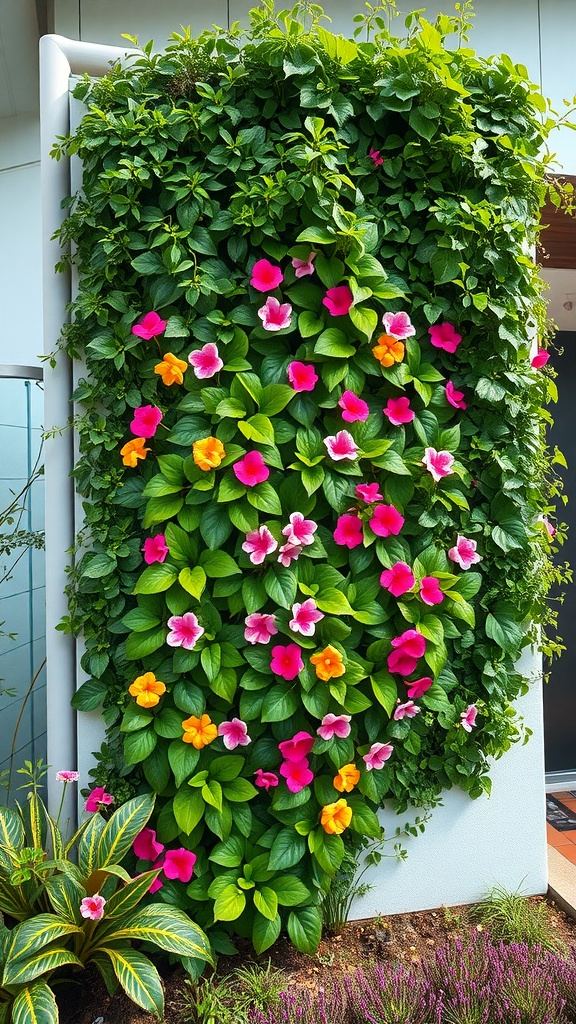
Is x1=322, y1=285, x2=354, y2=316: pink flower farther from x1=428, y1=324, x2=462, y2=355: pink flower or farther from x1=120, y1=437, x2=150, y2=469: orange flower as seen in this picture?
x1=120, y1=437, x2=150, y2=469: orange flower

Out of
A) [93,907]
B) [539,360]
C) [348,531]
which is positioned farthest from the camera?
[539,360]

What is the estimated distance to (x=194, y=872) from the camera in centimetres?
175

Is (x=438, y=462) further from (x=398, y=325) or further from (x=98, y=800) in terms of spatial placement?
(x=98, y=800)

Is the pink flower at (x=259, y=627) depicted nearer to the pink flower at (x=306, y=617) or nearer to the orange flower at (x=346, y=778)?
the pink flower at (x=306, y=617)

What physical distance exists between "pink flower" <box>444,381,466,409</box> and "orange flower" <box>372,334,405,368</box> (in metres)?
0.20

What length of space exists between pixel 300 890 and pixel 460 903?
617 millimetres

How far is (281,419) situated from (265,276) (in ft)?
1.23

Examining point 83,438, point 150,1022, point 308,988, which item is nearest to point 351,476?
point 83,438

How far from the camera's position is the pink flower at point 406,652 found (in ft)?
5.90

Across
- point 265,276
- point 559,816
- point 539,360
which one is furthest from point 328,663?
point 559,816

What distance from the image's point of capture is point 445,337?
74.8 inches

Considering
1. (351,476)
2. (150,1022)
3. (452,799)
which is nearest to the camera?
(150,1022)

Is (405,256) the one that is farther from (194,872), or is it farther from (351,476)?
(194,872)

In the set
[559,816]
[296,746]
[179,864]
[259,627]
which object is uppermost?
[259,627]
